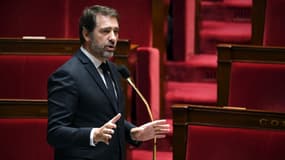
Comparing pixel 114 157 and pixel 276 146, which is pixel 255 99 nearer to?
pixel 276 146

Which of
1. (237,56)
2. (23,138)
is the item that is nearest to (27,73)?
(23,138)

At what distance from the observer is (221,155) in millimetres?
529

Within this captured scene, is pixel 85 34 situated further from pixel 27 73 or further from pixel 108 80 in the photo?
pixel 27 73

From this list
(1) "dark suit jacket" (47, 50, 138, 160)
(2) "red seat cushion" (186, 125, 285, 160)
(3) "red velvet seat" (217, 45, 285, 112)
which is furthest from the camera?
(3) "red velvet seat" (217, 45, 285, 112)

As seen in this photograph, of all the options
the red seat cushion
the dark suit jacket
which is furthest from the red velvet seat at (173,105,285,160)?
the dark suit jacket

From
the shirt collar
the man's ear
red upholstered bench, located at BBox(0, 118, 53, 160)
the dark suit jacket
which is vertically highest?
the man's ear

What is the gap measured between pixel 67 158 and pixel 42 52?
27cm

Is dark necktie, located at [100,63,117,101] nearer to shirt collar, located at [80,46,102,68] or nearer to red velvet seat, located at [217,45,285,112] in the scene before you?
shirt collar, located at [80,46,102,68]

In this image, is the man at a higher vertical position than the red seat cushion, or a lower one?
higher

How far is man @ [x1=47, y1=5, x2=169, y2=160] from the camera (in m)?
0.41

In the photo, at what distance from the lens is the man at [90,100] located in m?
0.41

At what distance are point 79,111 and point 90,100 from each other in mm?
11

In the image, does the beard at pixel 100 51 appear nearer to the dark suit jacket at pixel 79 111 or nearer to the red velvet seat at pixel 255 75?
the dark suit jacket at pixel 79 111

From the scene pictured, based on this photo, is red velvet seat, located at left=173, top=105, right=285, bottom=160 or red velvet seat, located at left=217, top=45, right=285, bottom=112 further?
red velvet seat, located at left=217, top=45, right=285, bottom=112
